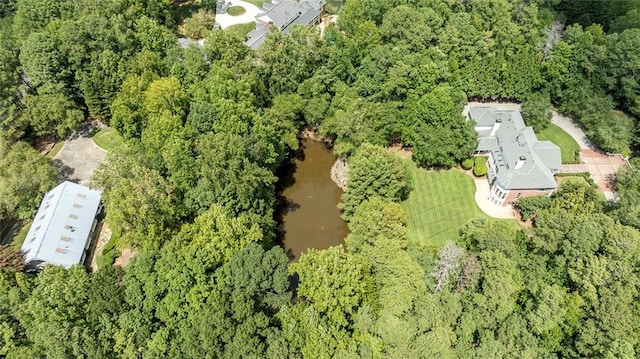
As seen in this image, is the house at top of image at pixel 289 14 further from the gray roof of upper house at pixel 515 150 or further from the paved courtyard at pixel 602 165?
the paved courtyard at pixel 602 165

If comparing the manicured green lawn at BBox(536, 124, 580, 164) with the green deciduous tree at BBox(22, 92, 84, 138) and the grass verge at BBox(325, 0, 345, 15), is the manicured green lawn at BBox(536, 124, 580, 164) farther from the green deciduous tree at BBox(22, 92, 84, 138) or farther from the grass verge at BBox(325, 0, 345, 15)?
the green deciduous tree at BBox(22, 92, 84, 138)

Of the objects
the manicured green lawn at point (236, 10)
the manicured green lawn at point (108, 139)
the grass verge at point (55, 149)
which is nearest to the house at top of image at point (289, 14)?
the manicured green lawn at point (236, 10)

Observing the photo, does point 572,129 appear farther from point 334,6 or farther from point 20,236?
point 20,236

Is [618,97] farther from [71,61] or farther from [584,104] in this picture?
[71,61]

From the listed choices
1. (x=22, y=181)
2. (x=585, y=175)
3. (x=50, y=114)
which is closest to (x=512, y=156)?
(x=585, y=175)

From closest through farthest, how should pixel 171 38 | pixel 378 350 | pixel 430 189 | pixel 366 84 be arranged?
pixel 378 350 → pixel 430 189 → pixel 366 84 → pixel 171 38

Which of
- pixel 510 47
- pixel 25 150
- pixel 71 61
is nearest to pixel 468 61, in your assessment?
pixel 510 47
